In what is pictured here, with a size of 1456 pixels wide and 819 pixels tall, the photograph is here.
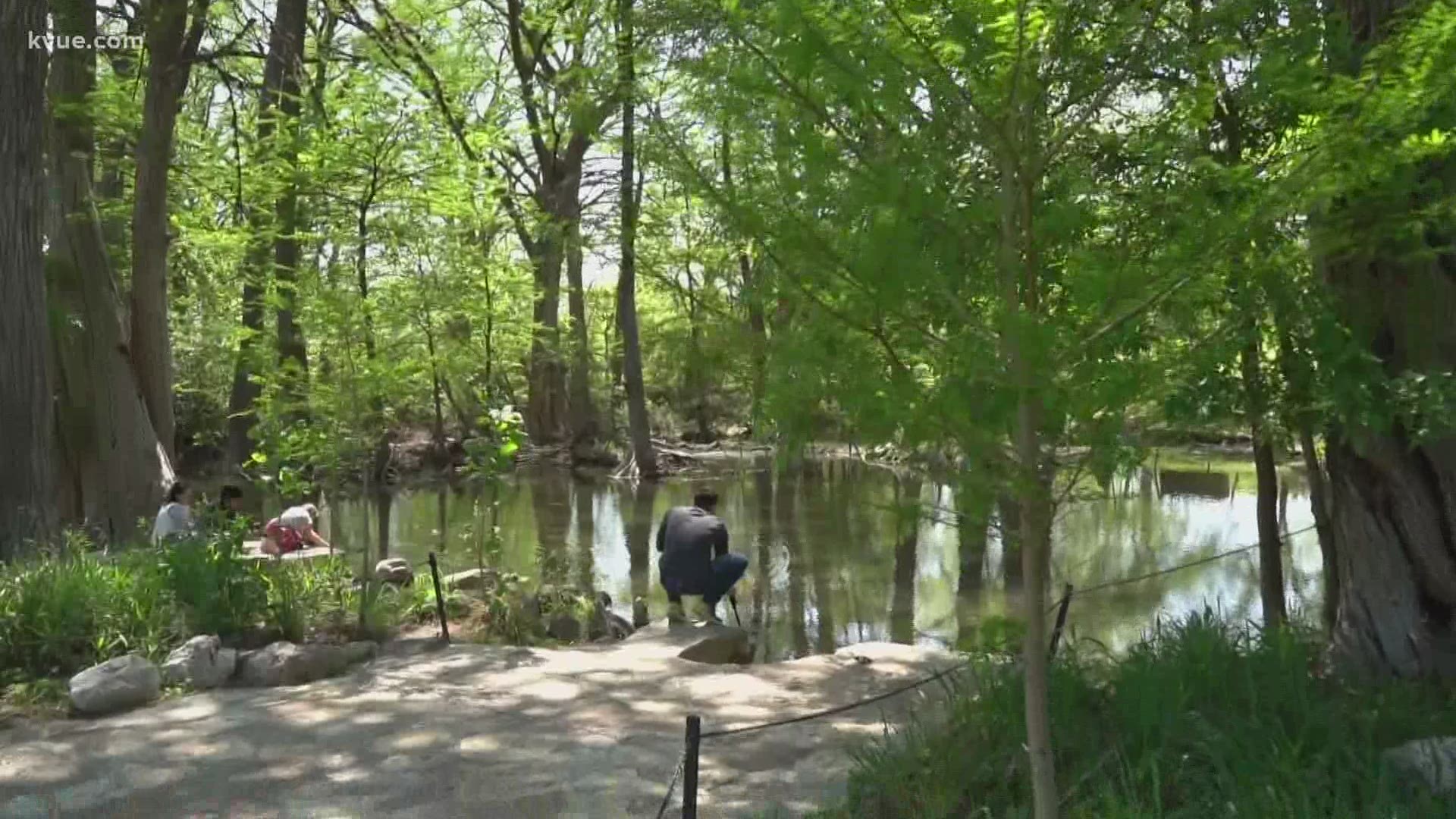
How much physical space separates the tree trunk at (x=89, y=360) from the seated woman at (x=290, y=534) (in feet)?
7.39

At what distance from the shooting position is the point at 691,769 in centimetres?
406

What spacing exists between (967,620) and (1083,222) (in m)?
8.28

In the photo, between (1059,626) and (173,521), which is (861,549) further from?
(1059,626)

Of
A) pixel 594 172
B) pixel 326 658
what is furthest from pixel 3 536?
pixel 594 172

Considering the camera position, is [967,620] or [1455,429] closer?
[1455,429]

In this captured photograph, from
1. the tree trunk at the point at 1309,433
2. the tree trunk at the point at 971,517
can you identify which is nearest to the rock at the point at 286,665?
the tree trunk at the point at 971,517

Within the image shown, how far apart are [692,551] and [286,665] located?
356cm

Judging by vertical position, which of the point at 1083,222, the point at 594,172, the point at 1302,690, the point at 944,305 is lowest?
the point at 1302,690

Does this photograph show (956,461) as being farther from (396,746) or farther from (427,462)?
(427,462)

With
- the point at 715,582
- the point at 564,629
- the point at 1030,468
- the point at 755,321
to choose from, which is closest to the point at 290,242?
the point at 564,629

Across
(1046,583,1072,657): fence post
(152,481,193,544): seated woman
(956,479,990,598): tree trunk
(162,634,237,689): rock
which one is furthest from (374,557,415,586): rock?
(956,479,990,598): tree trunk

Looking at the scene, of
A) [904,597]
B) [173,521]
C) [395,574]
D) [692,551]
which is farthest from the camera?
[904,597]

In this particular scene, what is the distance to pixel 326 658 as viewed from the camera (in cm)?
767

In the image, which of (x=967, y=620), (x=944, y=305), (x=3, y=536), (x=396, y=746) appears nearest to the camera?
(x=944, y=305)
